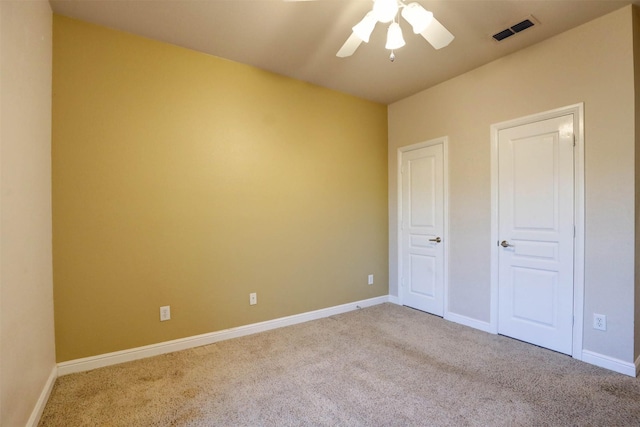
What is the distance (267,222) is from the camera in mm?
3309

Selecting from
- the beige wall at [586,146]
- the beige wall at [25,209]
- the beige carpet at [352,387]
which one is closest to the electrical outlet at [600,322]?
the beige wall at [586,146]

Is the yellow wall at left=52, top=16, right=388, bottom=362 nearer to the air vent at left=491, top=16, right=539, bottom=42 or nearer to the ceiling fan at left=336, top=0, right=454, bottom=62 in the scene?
the ceiling fan at left=336, top=0, right=454, bottom=62

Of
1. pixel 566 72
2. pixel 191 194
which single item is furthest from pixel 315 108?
pixel 566 72

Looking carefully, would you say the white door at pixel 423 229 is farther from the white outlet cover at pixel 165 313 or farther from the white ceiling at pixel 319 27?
the white outlet cover at pixel 165 313

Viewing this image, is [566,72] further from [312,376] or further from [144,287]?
[144,287]

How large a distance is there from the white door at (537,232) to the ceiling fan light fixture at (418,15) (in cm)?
172

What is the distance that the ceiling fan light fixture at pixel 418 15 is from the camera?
5.90 feet

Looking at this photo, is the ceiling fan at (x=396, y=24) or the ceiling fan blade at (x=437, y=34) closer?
the ceiling fan at (x=396, y=24)

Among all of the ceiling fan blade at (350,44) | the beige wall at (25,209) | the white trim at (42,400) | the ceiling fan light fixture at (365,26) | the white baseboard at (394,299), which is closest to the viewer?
the beige wall at (25,209)

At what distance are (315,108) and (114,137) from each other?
210 centimetres

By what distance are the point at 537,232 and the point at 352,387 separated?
7.15ft

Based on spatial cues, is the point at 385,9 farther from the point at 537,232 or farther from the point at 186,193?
the point at 537,232

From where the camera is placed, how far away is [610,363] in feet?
7.83

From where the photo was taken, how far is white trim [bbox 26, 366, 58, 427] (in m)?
1.76
